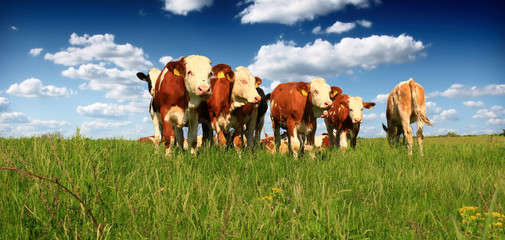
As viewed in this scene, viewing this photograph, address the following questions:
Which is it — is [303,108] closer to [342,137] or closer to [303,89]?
[303,89]

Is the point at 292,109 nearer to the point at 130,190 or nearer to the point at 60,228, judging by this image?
the point at 130,190

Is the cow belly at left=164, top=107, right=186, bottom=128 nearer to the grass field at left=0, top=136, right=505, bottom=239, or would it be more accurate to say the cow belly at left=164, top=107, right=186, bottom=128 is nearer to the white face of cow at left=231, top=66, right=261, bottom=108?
the white face of cow at left=231, top=66, right=261, bottom=108

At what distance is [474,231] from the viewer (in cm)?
302

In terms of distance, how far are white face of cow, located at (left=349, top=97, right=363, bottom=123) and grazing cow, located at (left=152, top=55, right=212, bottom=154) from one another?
493 cm

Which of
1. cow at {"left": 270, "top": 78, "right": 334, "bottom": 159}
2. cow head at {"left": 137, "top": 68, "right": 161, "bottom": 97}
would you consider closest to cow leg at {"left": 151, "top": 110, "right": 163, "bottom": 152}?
cow head at {"left": 137, "top": 68, "right": 161, "bottom": 97}

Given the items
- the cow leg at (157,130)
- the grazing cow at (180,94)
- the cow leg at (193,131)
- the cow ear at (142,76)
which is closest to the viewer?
the grazing cow at (180,94)

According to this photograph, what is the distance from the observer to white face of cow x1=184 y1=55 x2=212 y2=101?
5799 millimetres

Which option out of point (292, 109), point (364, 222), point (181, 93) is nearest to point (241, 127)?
point (292, 109)

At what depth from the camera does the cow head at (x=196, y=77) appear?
5.84 metres

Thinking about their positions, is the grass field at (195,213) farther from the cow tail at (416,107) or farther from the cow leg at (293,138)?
the cow tail at (416,107)

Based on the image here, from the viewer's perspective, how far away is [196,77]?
6051 millimetres

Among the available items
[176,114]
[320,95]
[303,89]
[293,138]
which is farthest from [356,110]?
[176,114]

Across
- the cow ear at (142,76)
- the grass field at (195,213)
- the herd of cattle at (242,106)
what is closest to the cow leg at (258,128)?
the herd of cattle at (242,106)

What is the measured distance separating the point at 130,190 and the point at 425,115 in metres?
9.39
